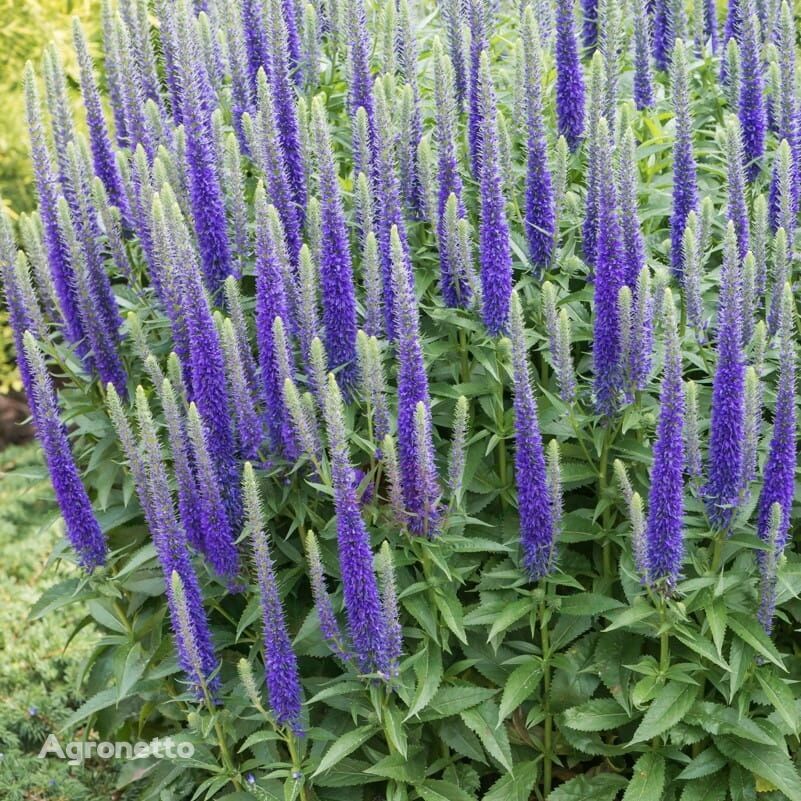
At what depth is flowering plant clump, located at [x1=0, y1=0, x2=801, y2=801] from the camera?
3.75 m

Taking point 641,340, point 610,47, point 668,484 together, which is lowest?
point 668,484

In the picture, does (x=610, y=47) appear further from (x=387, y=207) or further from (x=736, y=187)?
(x=387, y=207)

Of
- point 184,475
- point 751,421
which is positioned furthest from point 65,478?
point 751,421

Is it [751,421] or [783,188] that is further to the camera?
[783,188]

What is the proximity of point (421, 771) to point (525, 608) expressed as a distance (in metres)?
0.77

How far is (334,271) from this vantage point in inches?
155

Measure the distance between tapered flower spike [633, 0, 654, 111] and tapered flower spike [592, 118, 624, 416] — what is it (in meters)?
1.31

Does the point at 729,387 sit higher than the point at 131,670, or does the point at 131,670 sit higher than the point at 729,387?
the point at 729,387

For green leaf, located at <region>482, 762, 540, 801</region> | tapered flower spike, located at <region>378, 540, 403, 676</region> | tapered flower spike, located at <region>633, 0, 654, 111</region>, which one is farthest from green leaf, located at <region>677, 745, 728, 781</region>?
tapered flower spike, located at <region>633, 0, 654, 111</region>

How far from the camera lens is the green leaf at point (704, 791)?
13.2 feet

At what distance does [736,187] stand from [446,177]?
1049 mm

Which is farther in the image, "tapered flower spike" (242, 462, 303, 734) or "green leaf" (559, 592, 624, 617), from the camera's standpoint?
"green leaf" (559, 592, 624, 617)

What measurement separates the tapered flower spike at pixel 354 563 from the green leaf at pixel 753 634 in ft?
3.97

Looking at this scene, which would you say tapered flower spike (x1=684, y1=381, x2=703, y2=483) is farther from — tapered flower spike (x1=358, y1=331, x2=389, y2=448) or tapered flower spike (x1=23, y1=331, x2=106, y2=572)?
tapered flower spike (x1=23, y1=331, x2=106, y2=572)
